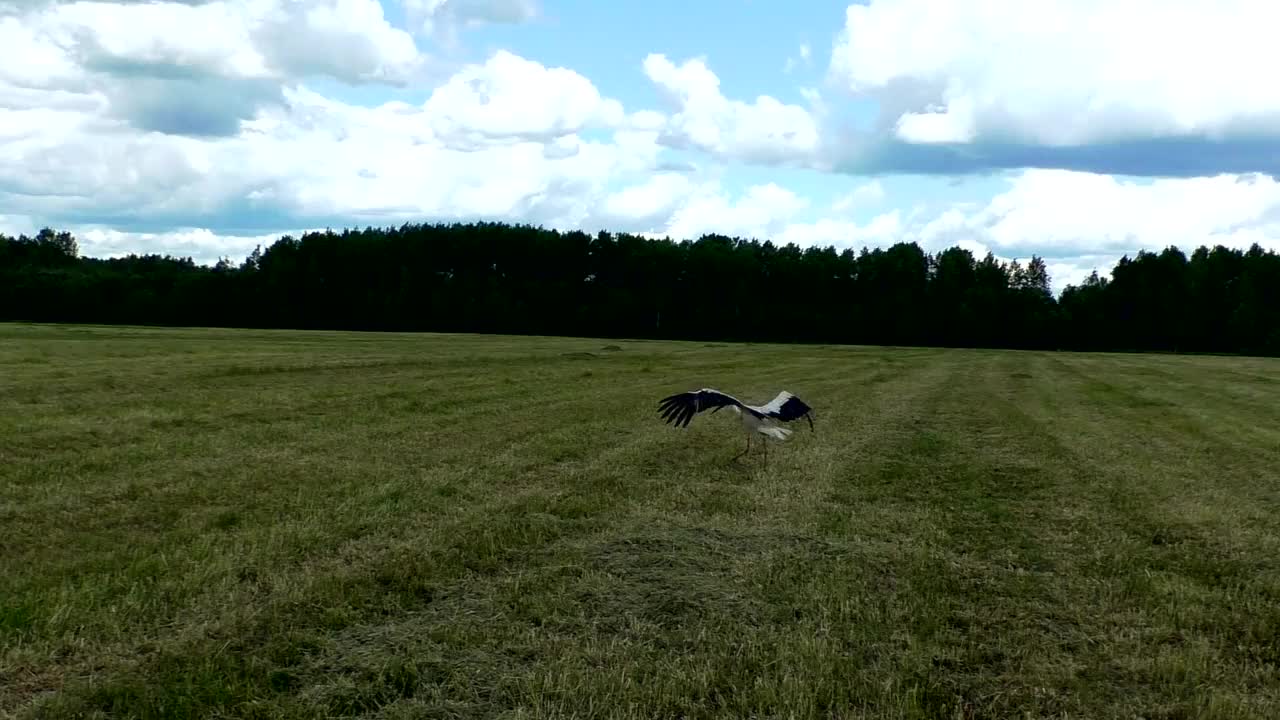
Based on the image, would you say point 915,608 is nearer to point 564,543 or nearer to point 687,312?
point 564,543

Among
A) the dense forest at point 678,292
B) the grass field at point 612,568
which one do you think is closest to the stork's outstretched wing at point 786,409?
the grass field at point 612,568

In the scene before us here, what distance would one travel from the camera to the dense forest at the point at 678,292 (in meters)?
84.4

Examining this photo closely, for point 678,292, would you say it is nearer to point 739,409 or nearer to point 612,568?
point 739,409

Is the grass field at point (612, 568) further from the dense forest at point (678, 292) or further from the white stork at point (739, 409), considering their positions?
the dense forest at point (678, 292)

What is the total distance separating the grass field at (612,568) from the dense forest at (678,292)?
231 ft

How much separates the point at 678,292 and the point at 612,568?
86012mm

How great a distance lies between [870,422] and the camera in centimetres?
1692

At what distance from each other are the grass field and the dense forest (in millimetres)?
70539

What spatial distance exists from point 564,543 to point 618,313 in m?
79.8

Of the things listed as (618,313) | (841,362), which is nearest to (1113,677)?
(841,362)

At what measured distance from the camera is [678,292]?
92938 millimetres

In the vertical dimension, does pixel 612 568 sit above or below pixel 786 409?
below

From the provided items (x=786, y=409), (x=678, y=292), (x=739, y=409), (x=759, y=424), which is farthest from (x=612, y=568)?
(x=678, y=292)

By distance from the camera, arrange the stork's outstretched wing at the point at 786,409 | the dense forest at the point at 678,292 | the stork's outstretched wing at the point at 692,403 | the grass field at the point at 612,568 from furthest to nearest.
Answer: the dense forest at the point at 678,292 < the stork's outstretched wing at the point at 786,409 < the stork's outstretched wing at the point at 692,403 < the grass field at the point at 612,568
